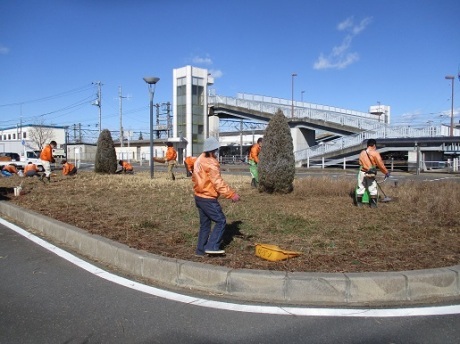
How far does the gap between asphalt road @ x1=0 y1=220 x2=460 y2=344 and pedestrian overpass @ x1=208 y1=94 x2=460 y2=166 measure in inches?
1041

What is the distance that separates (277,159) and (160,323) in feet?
26.3

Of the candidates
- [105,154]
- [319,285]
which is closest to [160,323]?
[319,285]

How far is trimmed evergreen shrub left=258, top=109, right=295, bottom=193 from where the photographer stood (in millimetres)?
11367

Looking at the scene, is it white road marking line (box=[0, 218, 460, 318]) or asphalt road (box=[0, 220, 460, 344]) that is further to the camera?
white road marking line (box=[0, 218, 460, 318])

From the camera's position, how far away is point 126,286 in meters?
4.81

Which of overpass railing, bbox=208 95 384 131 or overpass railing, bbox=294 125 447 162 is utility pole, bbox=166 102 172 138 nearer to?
overpass railing, bbox=208 95 384 131

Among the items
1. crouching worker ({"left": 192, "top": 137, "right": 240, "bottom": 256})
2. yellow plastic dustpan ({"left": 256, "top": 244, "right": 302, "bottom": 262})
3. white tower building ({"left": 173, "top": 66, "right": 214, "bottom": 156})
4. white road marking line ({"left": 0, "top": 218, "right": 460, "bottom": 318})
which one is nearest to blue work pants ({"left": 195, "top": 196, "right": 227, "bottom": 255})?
crouching worker ({"left": 192, "top": 137, "right": 240, "bottom": 256})

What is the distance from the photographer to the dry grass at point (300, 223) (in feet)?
17.4

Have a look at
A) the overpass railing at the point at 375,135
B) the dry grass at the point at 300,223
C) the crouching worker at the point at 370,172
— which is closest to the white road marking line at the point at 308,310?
the dry grass at the point at 300,223

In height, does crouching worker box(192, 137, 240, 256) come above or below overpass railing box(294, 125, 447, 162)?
below

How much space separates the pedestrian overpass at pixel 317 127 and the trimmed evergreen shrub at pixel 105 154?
1376 centimetres

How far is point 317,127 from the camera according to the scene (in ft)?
138

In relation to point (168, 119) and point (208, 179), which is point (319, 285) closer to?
point (208, 179)

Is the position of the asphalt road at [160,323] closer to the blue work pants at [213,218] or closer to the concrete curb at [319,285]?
the concrete curb at [319,285]
